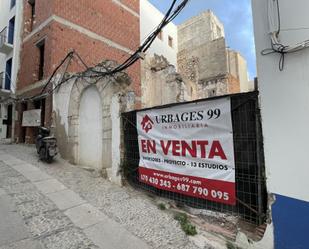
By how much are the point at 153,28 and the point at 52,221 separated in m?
17.2

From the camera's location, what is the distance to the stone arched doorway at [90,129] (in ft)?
21.7

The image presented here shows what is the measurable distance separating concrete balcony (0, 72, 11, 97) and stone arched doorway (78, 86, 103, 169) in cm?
899

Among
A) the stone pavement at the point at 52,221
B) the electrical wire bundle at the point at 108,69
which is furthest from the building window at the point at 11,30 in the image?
the stone pavement at the point at 52,221

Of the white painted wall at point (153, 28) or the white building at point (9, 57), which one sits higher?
the white painted wall at point (153, 28)

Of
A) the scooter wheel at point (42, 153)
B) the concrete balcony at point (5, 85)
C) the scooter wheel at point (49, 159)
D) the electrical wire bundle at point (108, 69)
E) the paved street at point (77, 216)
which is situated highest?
the concrete balcony at point (5, 85)

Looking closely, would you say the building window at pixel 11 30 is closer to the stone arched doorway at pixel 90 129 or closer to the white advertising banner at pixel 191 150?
the stone arched doorway at pixel 90 129

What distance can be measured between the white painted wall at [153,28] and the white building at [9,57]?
795cm

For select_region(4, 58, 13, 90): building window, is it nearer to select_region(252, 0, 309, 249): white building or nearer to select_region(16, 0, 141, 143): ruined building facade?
select_region(16, 0, 141, 143): ruined building facade

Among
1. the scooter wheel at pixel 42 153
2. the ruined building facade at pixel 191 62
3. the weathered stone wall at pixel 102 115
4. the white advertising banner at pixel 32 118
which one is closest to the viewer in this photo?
the weathered stone wall at pixel 102 115

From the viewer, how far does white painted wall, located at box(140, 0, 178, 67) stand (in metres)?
16.8

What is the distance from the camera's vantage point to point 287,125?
2861 millimetres

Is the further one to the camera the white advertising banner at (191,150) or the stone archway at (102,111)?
the stone archway at (102,111)

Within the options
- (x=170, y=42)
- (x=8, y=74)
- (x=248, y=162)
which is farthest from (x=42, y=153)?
(x=170, y=42)

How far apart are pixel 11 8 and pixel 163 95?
37.6 ft
